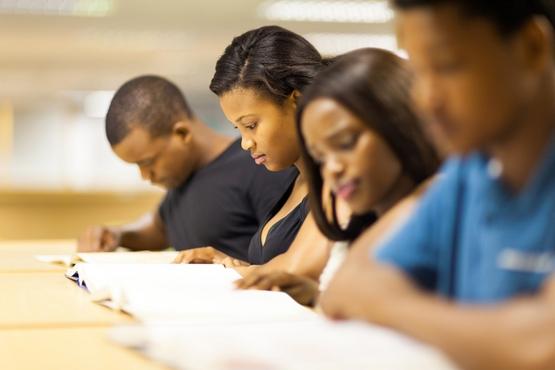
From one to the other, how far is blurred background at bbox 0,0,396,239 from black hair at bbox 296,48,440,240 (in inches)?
70.8

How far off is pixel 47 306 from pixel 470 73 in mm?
1162

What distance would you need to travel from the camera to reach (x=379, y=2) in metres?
5.90

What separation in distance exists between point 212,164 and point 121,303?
132 cm

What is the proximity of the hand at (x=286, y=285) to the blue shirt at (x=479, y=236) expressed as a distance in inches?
24.8

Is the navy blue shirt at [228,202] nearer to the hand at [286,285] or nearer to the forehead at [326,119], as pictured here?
the hand at [286,285]

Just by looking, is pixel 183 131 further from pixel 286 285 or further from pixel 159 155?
pixel 286 285

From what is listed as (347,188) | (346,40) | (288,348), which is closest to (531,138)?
(288,348)

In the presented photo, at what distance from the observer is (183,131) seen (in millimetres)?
2859

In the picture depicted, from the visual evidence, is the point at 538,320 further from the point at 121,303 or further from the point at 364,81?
the point at 121,303

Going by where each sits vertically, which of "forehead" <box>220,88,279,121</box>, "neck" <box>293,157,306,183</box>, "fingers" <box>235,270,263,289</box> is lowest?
"fingers" <box>235,270,263,289</box>

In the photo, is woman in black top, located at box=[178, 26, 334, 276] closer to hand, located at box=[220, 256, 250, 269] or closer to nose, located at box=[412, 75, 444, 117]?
hand, located at box=[220, 256, 250, 269]

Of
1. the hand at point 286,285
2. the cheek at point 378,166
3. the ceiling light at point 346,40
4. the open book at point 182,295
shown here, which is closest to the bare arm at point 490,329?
the cheek at point 378,166

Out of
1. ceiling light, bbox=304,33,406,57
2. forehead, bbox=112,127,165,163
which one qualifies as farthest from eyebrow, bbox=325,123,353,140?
ceiling light, bbox=304,33,406,57

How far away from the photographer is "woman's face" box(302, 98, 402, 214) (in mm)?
1204
